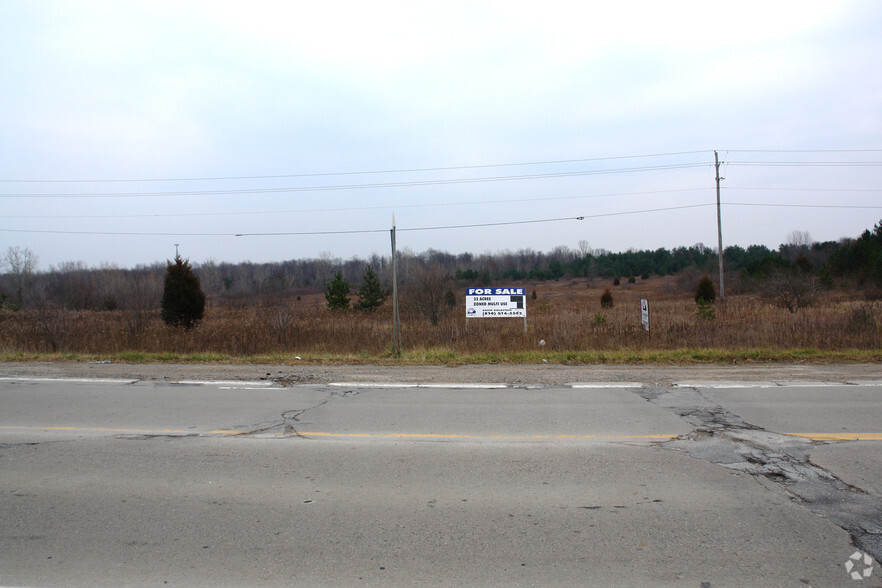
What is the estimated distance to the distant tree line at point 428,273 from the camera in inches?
1363

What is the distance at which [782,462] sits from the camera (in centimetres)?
581

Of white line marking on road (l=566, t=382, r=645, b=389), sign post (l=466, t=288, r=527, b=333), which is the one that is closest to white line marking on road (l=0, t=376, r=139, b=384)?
white line marking on road (l=566, t=382, r=645, b=389)

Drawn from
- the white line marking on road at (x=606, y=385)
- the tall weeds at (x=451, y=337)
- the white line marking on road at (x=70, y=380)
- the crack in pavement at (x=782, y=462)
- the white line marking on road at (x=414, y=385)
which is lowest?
the crack in pavement at (x=782, y=462)

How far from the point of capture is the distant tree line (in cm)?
3462

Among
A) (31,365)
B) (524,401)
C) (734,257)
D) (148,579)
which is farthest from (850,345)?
(734,257)

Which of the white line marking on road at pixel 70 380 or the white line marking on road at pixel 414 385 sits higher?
the white line marking on road at pixel 70 380

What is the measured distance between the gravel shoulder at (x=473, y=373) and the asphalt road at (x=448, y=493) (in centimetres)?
231

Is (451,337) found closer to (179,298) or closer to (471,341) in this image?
(471,341)

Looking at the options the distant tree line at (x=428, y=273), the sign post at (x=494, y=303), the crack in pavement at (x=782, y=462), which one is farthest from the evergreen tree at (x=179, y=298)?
the crack in pavement at (x=782, y=462)

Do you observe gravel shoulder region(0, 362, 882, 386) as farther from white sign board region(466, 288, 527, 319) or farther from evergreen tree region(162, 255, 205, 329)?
evergreen tree region(162, 255, 205, 329)

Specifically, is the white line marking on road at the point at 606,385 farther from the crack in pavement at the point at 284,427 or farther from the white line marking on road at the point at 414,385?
the crack in pavement at the point at 284,427

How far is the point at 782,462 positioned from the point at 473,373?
23.5 ft

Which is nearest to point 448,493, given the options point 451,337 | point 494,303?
point 451,337

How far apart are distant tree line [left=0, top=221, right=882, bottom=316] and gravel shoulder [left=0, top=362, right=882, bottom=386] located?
8.77 m
